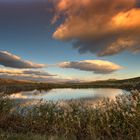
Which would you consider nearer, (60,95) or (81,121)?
(81,121)

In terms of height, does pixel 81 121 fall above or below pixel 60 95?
below

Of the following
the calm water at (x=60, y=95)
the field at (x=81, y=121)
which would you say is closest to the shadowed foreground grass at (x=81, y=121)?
the field at (x=81, y=121)

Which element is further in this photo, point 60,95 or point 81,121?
point 60,95

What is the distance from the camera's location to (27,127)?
39.2 feet

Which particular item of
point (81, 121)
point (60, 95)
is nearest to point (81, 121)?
point (81, 121)

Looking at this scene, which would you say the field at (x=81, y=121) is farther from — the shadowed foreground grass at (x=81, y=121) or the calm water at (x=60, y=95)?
the calm water at (x=60, y=95)

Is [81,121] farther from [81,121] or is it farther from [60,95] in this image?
[60,95]

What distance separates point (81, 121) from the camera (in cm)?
1106

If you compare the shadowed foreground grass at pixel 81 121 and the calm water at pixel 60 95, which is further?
the calm water at pixel 60 95

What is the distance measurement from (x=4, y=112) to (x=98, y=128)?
5189 mm

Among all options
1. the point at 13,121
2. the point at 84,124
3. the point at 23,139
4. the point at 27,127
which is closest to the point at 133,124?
the point at 84,124

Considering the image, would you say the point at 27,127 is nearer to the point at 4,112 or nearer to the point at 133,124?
the point at 4,112

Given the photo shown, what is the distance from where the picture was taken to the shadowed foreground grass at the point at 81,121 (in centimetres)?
956

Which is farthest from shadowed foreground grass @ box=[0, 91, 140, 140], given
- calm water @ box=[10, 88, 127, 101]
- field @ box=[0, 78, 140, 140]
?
calm water @ box=[10, 88, 127, 101]
